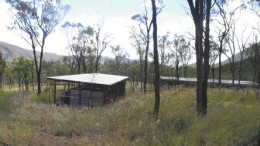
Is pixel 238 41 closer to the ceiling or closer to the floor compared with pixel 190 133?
closer to the ceiling

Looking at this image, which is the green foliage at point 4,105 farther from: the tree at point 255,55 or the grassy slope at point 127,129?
the tree at point 255,55

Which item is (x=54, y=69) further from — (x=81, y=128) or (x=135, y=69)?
(x=81, y=128)

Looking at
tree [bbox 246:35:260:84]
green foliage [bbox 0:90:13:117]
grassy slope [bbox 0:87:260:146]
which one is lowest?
grassy slope [bbox 0:87:260:146]

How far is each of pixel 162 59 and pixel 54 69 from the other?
32594mm

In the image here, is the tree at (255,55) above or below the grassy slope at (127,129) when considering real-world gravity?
above

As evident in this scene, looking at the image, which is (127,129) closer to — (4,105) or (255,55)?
(4,105)

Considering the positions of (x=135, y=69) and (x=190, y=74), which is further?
(x=190, y=74)

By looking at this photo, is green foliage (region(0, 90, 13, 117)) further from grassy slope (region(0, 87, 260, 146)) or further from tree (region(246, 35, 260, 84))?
tree (region(246, 35, 260, 84))

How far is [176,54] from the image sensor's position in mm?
73812

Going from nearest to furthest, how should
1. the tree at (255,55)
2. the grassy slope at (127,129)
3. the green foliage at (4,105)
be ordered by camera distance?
the grassy slope at (127,129) → the green foliage at (4,105) → the tree at (255,55)

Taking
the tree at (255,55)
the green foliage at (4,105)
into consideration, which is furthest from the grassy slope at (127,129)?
the tree at (255,55)

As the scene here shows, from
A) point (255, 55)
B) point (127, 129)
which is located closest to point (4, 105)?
point (127, 129)

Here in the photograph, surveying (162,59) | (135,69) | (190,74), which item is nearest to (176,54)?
(162,59)

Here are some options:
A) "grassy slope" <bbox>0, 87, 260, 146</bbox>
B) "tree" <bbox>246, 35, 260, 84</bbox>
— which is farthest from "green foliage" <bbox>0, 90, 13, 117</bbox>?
"tree" <bbox>246, 35, 260, 84</bbox>
